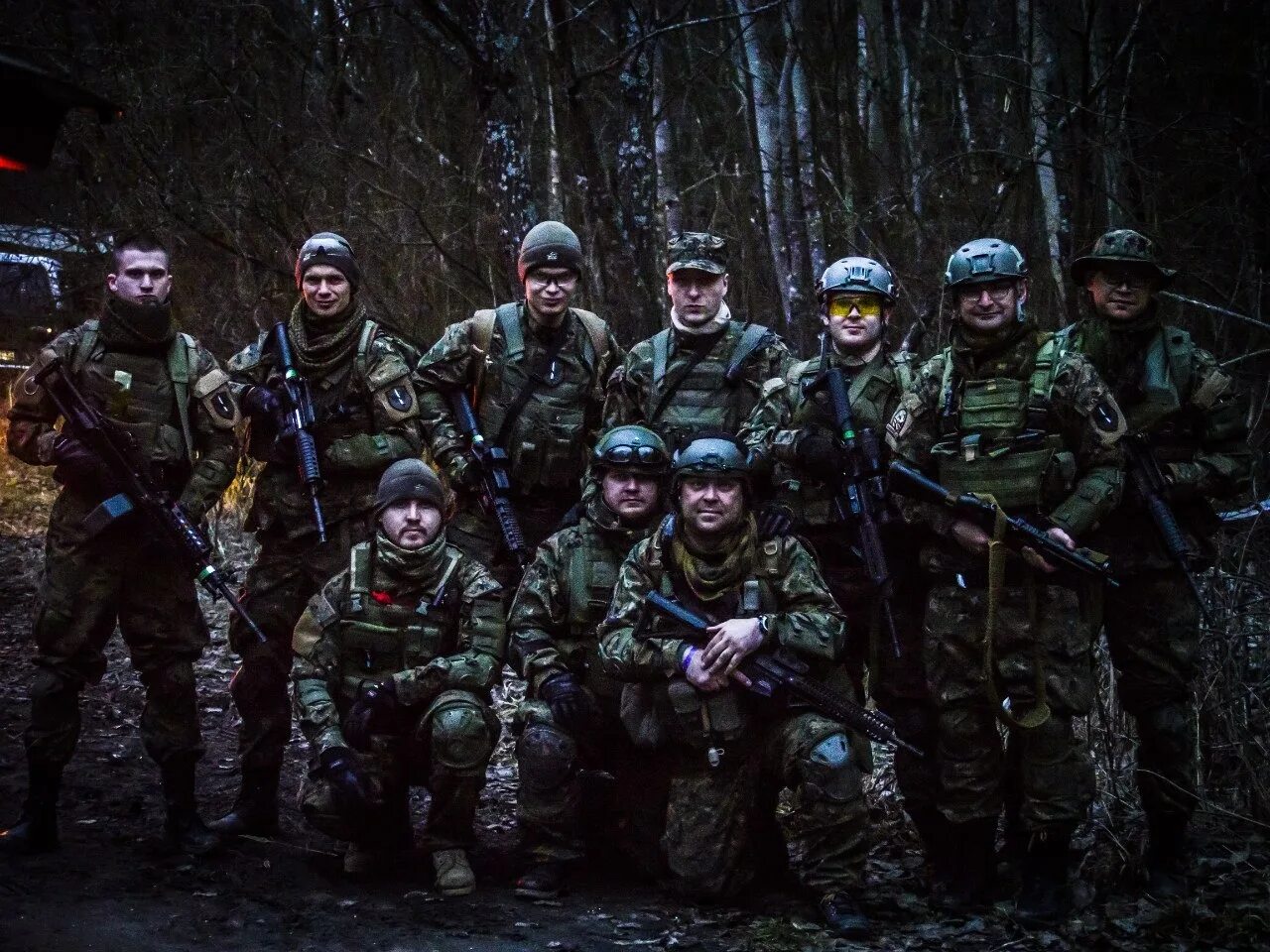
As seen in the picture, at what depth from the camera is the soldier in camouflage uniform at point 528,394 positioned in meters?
5.93

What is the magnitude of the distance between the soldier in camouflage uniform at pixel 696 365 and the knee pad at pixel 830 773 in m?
Result: 1.54

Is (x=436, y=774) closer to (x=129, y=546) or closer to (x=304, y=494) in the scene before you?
(x=304, y=494)

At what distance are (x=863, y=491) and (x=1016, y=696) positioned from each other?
1.00 meters

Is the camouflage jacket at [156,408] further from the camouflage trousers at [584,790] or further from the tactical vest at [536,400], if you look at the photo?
the camouflage trousers at [584,790]

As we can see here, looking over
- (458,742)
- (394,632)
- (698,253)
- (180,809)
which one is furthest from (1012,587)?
(180,809)

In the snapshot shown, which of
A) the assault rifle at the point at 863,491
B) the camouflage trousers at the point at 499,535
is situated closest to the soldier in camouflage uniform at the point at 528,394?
the camouflage trousers at the point at 499,535

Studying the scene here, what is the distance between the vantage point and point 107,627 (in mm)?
5266

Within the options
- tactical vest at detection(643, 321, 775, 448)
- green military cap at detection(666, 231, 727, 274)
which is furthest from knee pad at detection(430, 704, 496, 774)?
green military cap at detection(666, 231, 727, 274)

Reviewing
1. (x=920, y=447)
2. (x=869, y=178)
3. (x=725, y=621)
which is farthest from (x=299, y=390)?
(x=869, y=178)

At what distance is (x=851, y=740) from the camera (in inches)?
196

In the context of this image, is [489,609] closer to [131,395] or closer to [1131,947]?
[131,395]

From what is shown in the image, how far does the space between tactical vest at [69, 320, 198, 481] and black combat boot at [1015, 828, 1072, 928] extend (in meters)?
3.59

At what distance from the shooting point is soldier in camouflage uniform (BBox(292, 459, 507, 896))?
5086mm

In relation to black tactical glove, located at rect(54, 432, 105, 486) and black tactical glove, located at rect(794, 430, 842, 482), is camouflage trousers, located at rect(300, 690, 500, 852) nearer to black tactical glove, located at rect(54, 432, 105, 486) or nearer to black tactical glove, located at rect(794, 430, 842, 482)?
black tactical glove, located at rect(54, 432, 105, 486)
